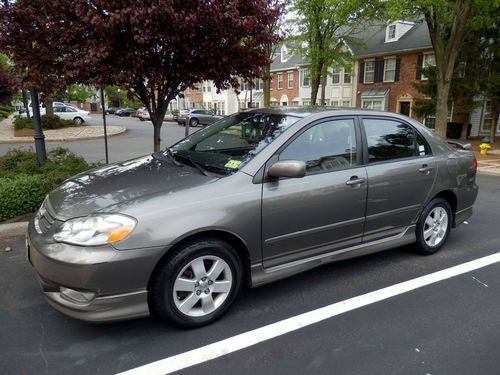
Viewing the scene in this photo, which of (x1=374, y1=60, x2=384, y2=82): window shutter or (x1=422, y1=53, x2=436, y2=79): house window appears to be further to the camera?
(x1=374, y1=60, x2=384, y2=82): window shutter

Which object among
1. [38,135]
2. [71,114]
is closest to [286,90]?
[71,114]

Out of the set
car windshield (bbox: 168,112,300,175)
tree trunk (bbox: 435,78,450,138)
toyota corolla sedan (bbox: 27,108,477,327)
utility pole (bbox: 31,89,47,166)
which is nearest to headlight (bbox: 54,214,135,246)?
toyota corolla sedan (bbox: 27,108,477,327)

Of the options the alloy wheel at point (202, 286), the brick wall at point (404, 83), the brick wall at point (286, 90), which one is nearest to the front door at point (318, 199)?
the alloy wheel at point (202, 286)

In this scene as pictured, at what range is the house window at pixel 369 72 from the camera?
2632 centimetres

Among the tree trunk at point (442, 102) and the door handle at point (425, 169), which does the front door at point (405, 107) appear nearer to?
the tree trunk at point (442, 102)

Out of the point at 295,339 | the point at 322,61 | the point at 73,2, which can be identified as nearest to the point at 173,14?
the point at 73,2

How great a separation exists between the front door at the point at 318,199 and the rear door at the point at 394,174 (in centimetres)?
14

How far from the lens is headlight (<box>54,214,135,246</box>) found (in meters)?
2.57

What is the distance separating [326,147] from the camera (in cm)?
354

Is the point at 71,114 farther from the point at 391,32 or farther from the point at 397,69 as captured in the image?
the point at 391,32

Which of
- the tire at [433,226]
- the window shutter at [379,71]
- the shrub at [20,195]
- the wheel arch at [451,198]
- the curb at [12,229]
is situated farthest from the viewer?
the window shutter at [379,71]

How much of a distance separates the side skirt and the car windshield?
0.85 m

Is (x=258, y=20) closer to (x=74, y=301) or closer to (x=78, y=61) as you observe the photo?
(x=78, y=61)

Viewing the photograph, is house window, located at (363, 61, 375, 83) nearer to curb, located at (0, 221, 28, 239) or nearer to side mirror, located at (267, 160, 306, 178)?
curb, located at (0, 221, 28, 239)
